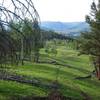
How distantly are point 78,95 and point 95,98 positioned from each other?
219 cm

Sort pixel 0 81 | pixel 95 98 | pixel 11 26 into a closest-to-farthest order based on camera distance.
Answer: pixel 11 26
pixel 0 81
pixel 95 98

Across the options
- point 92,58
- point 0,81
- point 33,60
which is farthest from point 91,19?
point 0,81

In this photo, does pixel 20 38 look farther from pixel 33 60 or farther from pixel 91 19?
pixel 33 60

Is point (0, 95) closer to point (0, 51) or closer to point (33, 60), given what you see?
point (0, 51)

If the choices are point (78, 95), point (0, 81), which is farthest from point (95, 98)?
point (0, 81)

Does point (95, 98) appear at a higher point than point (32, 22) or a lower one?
lower

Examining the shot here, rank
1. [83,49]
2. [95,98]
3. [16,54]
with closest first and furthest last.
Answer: [16,54] → [95,98] → [83,49]

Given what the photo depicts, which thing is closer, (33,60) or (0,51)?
(0,51)

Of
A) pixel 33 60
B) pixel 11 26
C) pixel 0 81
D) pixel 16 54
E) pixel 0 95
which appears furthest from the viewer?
pixel 33 60

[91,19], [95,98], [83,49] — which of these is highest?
[91,19]

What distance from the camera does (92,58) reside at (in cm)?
6056

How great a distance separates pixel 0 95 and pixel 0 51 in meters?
16.3

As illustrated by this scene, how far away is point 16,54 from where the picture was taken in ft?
37.6

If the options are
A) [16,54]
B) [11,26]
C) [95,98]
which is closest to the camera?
[11,26]
